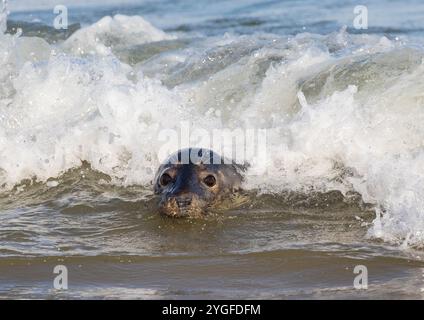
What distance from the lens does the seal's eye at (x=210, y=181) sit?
6938 mm

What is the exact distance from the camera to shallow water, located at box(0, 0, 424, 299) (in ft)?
18.3

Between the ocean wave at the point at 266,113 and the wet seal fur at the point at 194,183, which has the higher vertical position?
the ocean wave at the point at 266,113

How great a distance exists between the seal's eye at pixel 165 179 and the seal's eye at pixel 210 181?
0.27 m

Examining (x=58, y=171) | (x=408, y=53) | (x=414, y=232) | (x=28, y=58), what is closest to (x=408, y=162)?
(x=414, y=232)

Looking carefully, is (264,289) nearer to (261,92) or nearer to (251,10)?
(261,92)

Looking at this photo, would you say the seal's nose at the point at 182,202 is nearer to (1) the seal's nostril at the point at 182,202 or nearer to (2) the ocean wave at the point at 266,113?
(1) the seal's nostril at the point at 182,202

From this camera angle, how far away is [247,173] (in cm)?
748

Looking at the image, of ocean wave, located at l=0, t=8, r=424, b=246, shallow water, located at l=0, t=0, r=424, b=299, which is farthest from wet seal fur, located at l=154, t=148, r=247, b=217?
ocean wave, located at l=0, t=8, r=424, b=246

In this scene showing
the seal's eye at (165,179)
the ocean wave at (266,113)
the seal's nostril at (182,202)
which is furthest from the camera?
the ocean wave at (266,113)

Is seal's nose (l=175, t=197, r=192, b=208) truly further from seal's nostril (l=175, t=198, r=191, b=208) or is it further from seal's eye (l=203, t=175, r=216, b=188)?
seal's eye (l=203, t=175, r=216, b=188)

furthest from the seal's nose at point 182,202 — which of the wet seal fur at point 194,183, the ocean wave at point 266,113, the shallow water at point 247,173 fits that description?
the ocean wave at point 266,113

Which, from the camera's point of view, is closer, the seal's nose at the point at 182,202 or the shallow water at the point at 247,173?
the shallow water at the point at 247,173

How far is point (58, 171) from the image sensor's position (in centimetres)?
826

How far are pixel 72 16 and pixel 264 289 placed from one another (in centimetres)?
1254
